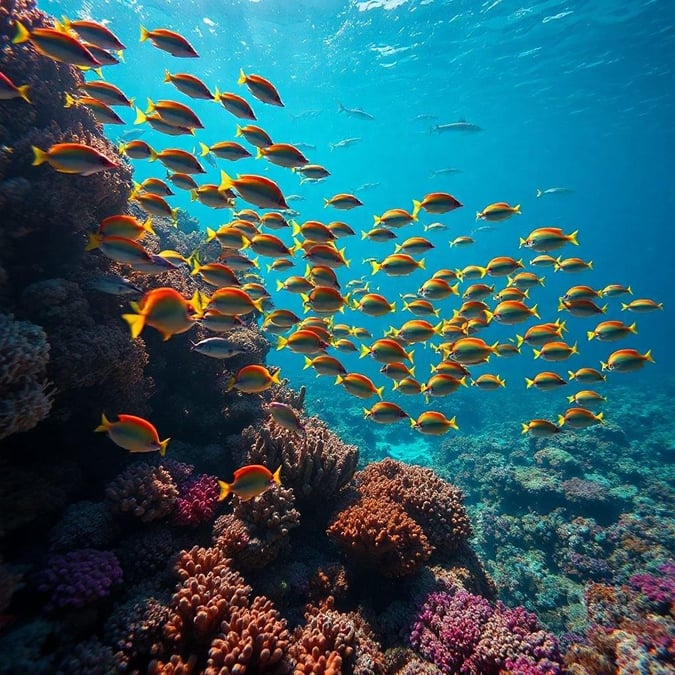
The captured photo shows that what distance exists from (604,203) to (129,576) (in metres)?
137

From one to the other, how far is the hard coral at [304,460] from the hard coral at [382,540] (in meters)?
0.61

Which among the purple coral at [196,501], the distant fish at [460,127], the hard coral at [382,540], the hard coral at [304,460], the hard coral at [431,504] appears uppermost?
the distant fish at [460,127]

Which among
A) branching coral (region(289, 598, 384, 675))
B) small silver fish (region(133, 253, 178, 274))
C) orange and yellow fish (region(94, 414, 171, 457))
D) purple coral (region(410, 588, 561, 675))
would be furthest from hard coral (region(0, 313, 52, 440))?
purple coral (region(410, 588, 561, 675))

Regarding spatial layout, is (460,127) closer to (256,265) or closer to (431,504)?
(256,265)

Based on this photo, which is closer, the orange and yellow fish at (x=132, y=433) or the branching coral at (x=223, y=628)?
the branching coral at (x=223, y=628)

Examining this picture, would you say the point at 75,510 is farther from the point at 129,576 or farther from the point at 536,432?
the point at 536,432

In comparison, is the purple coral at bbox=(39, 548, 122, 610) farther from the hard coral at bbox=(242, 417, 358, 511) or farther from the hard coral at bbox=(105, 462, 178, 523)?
the hard coral at bbox=(242, 417, 358, 511)

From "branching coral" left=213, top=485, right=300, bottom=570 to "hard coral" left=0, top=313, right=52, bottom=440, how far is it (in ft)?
7.21

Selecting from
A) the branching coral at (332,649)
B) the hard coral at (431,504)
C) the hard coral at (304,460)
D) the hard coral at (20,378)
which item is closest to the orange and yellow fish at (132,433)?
the hard coral at (20,378)

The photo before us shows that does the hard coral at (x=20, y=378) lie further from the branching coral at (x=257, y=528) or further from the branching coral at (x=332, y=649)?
the branching coral at (x=332, y=649)

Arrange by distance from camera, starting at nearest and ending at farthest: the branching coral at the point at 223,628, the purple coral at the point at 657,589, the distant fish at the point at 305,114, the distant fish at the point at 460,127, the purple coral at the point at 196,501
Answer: the branching coral at the point at 223,628 → the purple coral at the point at 196,501 → the purple coral at the point at 657,589 → the distant fish at the point at 460,127 → the distant fish at the point at 305,114

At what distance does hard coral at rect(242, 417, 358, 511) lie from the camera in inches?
201

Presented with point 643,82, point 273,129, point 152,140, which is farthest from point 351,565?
point 152,140

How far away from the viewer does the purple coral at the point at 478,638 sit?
367cm
